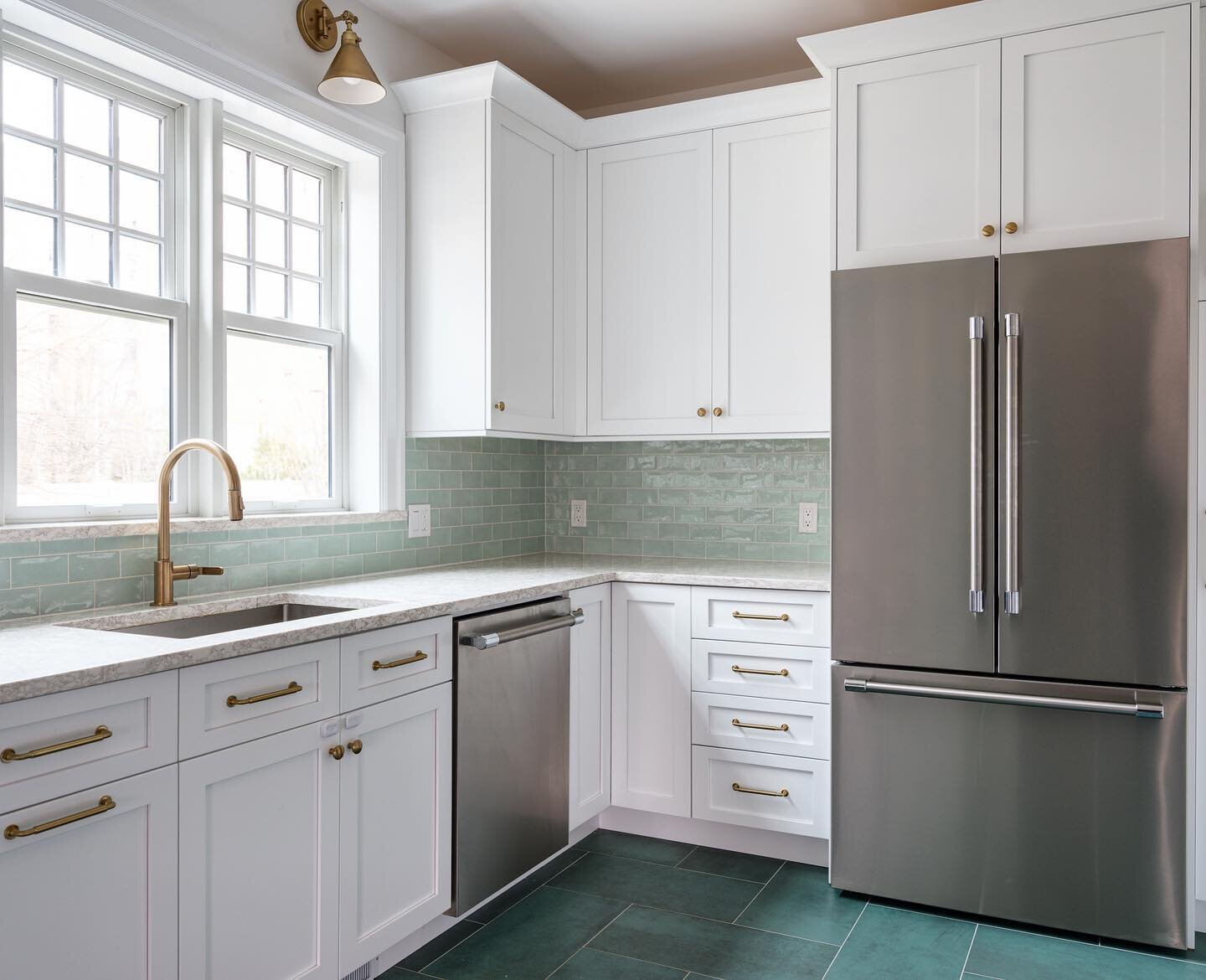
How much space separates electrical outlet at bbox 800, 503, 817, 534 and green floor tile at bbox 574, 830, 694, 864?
1.19 metres

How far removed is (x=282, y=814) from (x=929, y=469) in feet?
6.04

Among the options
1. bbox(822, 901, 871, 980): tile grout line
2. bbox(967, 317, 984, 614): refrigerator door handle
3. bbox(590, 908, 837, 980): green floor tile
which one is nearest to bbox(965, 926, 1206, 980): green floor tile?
bbox(822, 901, 871, 980): tile grout line

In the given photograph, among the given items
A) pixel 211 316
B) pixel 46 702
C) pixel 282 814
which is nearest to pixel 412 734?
pixel 282 814

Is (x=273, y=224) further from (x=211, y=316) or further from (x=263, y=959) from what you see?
(x=263, y=959)

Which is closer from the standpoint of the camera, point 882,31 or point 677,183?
point 882,31

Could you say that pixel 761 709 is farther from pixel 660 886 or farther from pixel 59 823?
pixel 59 823

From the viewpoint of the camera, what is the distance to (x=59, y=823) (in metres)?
1.43

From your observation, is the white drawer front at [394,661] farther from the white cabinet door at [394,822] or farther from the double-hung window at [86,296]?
the double-hung window at [86,296]

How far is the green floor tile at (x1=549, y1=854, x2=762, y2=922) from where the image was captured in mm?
2633

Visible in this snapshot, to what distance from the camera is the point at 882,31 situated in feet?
8.54

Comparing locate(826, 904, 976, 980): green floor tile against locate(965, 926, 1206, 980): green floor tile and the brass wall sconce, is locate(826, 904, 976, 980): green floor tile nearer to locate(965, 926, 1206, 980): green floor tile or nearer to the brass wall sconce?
locate(965, 926, 1206, 980): green floor tile

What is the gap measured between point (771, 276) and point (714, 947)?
2.05m

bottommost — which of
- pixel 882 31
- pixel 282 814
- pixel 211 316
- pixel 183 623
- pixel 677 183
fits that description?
pixel 282 814

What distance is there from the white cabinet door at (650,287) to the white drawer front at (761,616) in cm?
64
